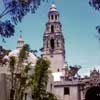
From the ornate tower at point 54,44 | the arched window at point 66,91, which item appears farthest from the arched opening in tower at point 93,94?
the ornate tower at point 54,44

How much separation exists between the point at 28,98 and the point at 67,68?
35815mm

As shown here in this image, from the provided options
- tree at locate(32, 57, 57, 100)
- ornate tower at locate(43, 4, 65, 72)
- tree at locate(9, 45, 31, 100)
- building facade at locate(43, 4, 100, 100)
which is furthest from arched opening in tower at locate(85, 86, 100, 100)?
tree at locate(32, 57, 57, 100)

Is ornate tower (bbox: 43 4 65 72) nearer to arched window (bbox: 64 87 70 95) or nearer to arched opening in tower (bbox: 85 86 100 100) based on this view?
arched opening in tower (bbox: 85 86 100 100)

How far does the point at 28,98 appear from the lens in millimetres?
39031

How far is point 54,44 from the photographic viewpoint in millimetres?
82500

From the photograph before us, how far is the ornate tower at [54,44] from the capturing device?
81688 millimetres

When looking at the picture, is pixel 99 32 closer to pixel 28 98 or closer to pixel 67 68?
pixel 28 98

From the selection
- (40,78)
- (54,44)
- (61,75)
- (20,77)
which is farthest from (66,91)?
(40,78)

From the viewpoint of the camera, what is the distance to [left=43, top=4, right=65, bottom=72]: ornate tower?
81.7 metres

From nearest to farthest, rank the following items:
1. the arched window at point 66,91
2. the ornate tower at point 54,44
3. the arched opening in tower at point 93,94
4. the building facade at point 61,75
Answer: the building facade at point 61,75 → the arched window at point 66,91 → the arched opening in tower at point 93,94 → the ornate tower at point 54,44

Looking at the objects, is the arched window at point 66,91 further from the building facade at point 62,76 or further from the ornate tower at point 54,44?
the ornate tower at point 54,44

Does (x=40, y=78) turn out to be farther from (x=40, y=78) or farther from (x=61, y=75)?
(x=61, y=75)

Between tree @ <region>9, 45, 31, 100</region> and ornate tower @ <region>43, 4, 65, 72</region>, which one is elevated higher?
ornate tower @ <region>43, 4, 65, 72</region>

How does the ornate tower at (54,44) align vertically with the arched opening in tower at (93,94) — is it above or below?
above
